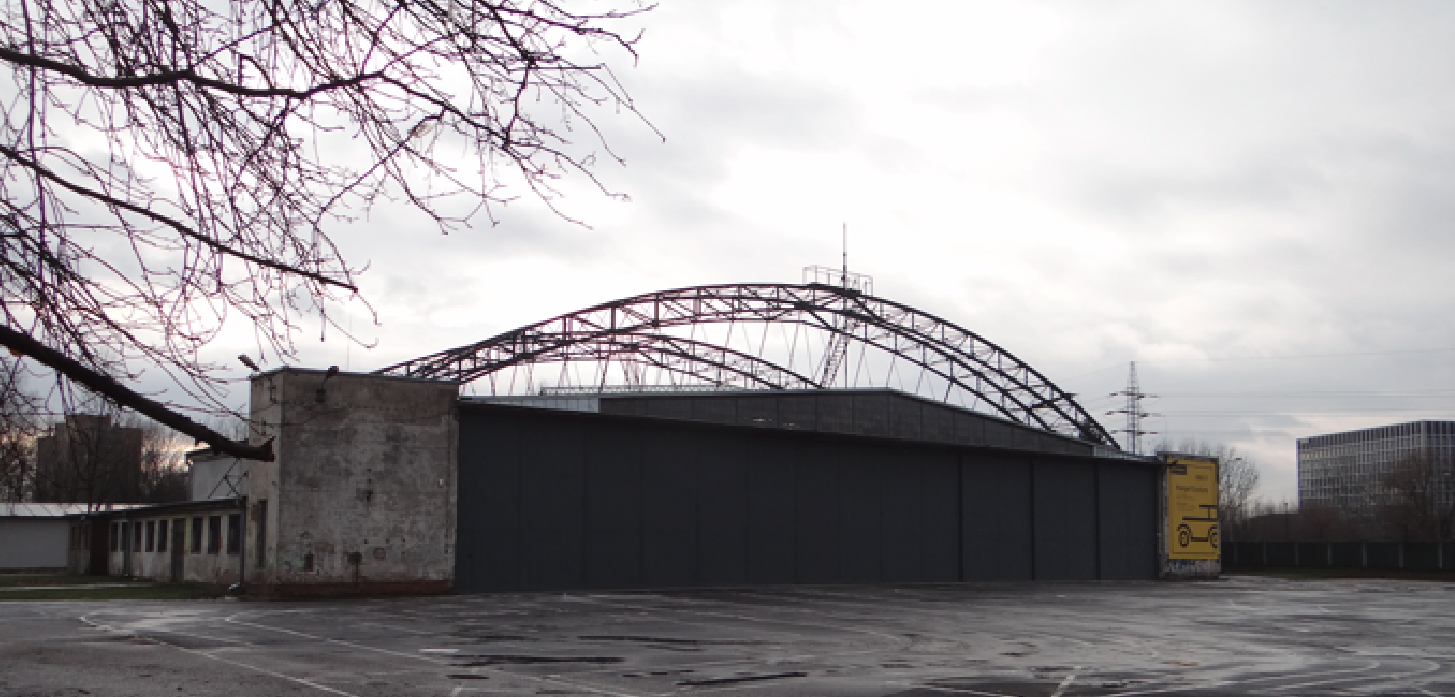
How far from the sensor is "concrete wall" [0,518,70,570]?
65.4 meters

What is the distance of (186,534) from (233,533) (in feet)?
18.2

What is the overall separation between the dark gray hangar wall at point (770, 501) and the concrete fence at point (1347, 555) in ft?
90.8

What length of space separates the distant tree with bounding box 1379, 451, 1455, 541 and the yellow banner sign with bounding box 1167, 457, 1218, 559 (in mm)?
45596

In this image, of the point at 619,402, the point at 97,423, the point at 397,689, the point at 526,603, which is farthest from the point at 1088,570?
the point at 97,423

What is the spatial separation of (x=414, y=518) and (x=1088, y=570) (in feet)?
111

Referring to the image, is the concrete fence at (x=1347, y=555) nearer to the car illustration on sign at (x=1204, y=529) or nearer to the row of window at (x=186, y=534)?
the car illustration on sign at (x=1204, y=529)

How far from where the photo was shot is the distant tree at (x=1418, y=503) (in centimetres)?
9681

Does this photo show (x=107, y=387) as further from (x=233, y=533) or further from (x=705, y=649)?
(x=233, y=533)

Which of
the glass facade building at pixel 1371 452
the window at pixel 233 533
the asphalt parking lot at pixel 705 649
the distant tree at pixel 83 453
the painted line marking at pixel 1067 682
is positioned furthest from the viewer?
the glass facade building at pixel 1371 452

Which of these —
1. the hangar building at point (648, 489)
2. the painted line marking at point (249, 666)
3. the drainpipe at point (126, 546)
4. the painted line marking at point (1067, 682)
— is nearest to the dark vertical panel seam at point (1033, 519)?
the hangar building at point (648, 489)

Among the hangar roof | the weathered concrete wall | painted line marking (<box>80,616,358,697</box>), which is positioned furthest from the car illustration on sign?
painted line marking (<box>80,616,358,697</box>)

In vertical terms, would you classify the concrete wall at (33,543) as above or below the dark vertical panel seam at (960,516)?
below

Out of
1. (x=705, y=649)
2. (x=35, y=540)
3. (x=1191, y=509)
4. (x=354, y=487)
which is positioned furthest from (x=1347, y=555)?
(x=35, y=540)

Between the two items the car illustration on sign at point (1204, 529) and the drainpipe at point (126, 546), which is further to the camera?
the car illustration on sign at point (1204, 529)
